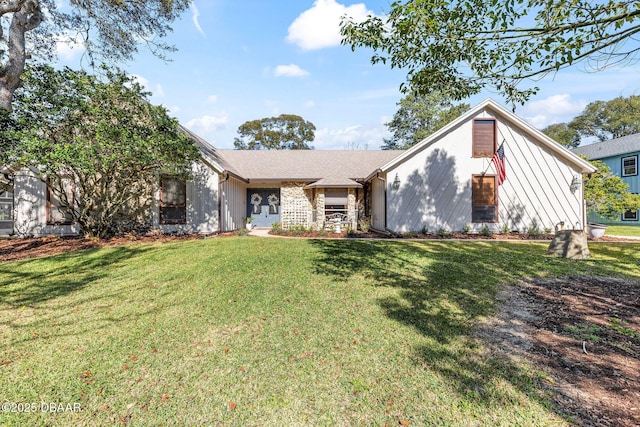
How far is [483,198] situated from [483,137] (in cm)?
271

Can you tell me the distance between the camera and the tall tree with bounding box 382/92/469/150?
3192 cm

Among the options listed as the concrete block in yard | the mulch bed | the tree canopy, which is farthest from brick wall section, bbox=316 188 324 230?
the tree canopy

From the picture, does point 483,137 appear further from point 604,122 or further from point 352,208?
point 604,122

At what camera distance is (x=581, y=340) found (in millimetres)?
3459

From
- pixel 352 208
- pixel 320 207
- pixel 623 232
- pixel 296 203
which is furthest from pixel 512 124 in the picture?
pixel 296 203

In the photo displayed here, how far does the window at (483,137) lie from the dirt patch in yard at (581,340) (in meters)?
8.17

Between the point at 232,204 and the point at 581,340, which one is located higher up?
the point at 232,204

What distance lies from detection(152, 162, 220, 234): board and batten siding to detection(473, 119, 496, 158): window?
11.5m

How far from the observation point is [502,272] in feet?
20.9

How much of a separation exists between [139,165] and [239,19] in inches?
251

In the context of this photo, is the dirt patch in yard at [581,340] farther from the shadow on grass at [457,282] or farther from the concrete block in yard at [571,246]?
the concrete block in yard at [571,246]

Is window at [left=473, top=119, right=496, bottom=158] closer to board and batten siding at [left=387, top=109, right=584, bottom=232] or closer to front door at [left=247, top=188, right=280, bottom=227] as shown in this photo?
board and batten siding at [left=387, top=109, right=584, bottom=232]

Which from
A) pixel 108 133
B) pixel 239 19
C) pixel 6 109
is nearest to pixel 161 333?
pixel 108 133

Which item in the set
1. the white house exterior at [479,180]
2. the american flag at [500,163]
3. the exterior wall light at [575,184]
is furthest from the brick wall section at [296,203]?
the exterior wall light at [575,184]
